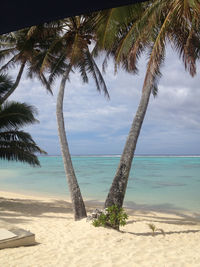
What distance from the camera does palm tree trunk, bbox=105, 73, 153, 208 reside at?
288 inches

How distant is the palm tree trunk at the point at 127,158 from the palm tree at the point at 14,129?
545 cm

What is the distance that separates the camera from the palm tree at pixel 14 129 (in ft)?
37.0

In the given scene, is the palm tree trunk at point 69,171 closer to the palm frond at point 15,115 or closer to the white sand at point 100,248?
the white sand at point 100,248

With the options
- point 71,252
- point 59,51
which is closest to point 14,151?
point 59,51

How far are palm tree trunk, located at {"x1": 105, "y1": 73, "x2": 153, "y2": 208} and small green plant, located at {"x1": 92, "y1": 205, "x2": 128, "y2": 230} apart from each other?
11.0 inches

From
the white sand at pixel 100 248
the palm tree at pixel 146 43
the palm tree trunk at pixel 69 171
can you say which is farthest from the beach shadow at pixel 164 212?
the white sand at pixel 100 248

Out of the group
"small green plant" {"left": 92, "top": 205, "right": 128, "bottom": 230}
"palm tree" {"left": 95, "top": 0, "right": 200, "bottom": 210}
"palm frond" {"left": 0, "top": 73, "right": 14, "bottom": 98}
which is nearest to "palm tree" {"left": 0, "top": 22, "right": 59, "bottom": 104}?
"palm frond" {"left": 0, "top": 73, "right": 14, "bottom": 98}

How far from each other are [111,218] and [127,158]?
1.70 m

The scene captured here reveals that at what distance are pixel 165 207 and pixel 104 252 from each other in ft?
31.1

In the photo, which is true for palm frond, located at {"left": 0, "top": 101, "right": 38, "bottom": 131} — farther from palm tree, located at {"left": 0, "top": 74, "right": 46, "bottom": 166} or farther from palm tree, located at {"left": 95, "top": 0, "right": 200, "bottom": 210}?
palm tree, located at {"left": 95, "top": 0, "right": 200, "bottom": 210}

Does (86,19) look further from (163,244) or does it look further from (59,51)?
(163,244)

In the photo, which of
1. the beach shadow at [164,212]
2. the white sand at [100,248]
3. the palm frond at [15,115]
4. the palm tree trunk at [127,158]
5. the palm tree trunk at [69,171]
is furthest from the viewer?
the palm frond at [15,115]

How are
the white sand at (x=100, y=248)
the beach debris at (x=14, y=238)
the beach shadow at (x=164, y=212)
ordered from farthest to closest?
the beach shadow at (x=164, y=212) → the beach debris at (x=14, y=238) → the white sand at (x=100, y=248)

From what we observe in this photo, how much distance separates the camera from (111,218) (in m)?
6.78
